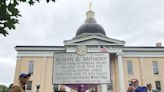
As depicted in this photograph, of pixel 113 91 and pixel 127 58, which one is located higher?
pixel 127 58

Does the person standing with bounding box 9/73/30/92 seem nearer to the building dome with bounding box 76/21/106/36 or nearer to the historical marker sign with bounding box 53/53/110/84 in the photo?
the historical marker sign with bounding box 53/53/110/84

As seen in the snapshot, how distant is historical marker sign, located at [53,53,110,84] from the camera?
22.0 feet

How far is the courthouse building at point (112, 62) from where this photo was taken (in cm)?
3638

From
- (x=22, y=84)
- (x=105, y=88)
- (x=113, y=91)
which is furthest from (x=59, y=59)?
(x=113, y=91)

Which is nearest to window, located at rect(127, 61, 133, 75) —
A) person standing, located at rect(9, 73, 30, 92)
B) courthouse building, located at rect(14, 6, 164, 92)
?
courthouse building, located at rect(14, 6, 164, 92)

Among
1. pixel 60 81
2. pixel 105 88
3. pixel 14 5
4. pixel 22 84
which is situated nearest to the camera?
pixel 14 5

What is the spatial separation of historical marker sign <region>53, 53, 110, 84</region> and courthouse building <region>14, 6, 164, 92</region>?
94.0ft

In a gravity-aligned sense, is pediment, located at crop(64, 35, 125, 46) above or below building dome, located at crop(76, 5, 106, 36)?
below

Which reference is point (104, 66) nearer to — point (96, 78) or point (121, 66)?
point (96, 78)

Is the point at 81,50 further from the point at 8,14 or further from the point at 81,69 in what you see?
the point at 8,14

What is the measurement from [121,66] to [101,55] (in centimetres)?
2985

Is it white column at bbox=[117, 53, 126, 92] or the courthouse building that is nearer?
white column at bbox=[117, 53, 126, 92]

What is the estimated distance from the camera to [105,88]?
34.8 metres

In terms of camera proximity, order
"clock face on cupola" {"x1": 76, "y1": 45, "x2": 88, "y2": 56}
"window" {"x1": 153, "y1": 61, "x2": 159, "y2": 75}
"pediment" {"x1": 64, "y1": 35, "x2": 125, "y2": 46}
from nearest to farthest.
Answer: "clock face on cupola" {"x1": 76, "y1": 45, "x2": 88, "y2": 56} → "pediment" {"x1": 64, "y1": 35, "x2": 125, "y2": 46} → "window" {"x1": 153, "y1": 61, "x2": 159, "y2": 75}
